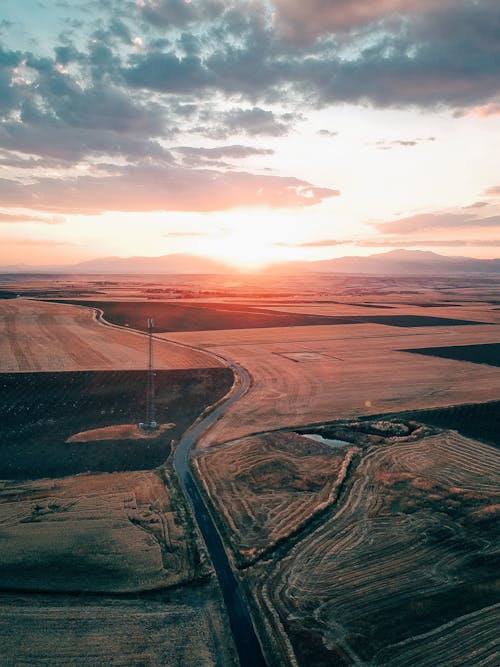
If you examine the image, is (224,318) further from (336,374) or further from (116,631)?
(116,631)

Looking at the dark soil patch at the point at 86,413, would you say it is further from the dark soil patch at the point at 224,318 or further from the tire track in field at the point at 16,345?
the dark soil patch at the point at 224,318

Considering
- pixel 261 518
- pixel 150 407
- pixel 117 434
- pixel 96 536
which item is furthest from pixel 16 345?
pixel 261 518

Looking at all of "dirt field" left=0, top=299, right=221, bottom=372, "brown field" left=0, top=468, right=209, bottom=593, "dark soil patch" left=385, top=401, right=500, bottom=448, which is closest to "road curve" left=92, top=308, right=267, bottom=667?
"brown field" left=0, top=468, right=209, bottom=593

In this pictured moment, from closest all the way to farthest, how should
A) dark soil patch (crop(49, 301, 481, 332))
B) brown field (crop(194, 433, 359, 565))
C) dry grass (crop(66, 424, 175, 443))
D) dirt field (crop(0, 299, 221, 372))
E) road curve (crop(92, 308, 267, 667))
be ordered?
road curve (crop(92, 308, 267, 667)), brown field (crop(194, 433, 359, 565)), dry grass (crop(66, 424, 175, 443)), dirt field (crop(0, 299, 221, 372)), dark soil patch (crop(49, 301, 481, 332))

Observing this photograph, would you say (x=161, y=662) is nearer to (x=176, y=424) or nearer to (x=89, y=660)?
(x=89, y=660)

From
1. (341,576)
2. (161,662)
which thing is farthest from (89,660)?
(341,576)

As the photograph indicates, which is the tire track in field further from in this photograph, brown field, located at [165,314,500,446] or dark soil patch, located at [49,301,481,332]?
brown field, located at [165,314,500,446]

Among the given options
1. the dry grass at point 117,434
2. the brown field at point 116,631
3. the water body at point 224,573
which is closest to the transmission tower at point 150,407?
the dry grass at point 117,434
